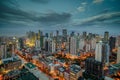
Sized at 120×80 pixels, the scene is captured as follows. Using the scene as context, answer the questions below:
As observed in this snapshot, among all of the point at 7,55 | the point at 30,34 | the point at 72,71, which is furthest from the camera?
the point at 30,34

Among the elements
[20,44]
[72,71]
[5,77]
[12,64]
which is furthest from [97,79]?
[20,44]

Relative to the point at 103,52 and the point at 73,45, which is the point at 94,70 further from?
the point at 73,45

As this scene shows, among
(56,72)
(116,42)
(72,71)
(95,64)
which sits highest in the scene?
(116,42)

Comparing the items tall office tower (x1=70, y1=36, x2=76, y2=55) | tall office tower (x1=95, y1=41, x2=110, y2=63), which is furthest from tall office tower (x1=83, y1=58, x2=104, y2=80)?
tall office tower (x1=70, y1=36, x2=76, y2=55)

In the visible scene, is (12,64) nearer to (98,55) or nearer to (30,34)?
(98,55)

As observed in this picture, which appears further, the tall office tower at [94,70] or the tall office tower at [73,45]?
the tall office tower at [73,45]

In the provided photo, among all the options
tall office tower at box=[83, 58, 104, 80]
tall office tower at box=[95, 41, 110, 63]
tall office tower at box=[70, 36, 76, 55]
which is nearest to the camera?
tall office tower at box=[83, 58, 104, 80]

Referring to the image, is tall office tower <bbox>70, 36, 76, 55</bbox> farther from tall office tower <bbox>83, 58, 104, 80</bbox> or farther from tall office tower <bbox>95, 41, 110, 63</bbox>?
tall office tower <bbox>83, 58, 104, 80</bbox>

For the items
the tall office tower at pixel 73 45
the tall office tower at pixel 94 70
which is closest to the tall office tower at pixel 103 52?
the tall office tower at pixel 94 70

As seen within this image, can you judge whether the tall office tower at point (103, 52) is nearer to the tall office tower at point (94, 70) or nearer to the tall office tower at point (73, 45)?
the tall office tower at point (94, 70)
